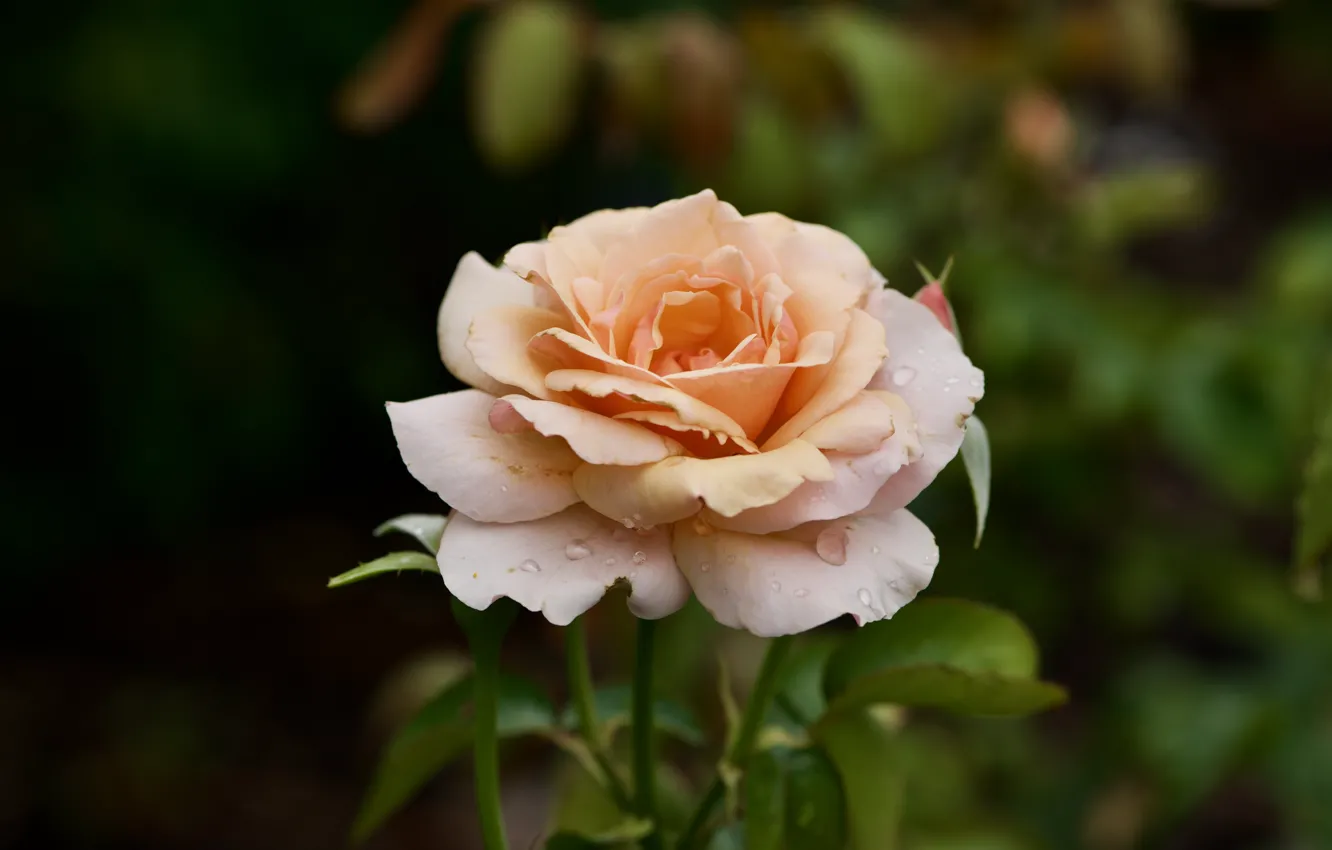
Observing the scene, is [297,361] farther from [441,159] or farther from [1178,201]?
[1178,201]

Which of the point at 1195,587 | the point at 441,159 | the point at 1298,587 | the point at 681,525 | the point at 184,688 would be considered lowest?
the point at 184,688

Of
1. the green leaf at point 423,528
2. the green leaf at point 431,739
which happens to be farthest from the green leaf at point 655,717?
the green leaf at point 423,528

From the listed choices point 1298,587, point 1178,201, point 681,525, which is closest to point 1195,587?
point 1178,201

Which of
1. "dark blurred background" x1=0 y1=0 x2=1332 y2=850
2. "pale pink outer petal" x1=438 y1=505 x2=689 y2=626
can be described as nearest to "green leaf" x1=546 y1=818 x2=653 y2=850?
"pale pink outer petal" x1=438 y1=505 x2=689 y2=626

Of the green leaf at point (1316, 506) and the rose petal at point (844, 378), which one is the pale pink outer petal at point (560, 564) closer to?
the rose petal at point (844, 378)

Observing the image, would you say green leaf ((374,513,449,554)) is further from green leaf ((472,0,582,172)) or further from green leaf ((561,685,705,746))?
green leaf ((472,0,582,172))

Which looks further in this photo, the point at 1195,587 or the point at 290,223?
the point at 290,223
